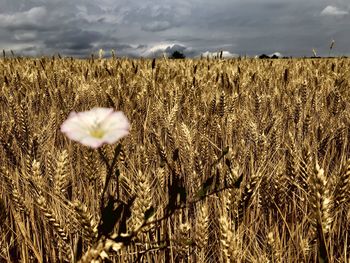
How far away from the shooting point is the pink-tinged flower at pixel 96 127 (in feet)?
1.69

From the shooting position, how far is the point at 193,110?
6.76ft

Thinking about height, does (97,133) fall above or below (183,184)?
above

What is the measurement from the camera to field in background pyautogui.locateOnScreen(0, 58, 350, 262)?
2.39 ft

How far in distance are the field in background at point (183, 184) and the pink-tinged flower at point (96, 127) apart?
0.09 m

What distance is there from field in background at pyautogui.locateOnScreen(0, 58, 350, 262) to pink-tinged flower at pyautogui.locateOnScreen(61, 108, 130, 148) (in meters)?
0.09

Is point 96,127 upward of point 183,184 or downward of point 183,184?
upward

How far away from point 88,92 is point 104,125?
1797mm

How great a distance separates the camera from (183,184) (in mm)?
1290

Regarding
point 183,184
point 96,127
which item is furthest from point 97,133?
point 183,184

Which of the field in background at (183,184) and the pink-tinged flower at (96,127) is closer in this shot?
the pink-tinged flower at (96,127)

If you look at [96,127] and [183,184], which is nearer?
[96,127]

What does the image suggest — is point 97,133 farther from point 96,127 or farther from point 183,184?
point 183,184

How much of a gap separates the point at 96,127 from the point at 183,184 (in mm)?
755

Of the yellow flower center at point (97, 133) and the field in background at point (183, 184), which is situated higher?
the yellow flower center at point (97, 133)
